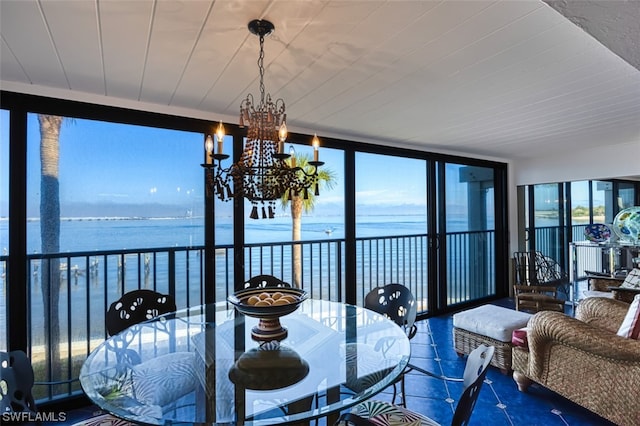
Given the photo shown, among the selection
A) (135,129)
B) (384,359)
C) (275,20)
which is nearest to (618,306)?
(384,359)

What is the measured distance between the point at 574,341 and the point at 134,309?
290 cm

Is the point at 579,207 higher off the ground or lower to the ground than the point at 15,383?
higher

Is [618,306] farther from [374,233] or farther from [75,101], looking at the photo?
[75,101]

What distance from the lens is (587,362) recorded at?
216cm

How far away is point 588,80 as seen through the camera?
7.10 ft

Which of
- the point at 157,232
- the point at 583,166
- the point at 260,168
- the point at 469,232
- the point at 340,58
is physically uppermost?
the point at 340,58

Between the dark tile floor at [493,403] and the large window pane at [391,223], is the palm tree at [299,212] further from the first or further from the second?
the dark tile floor at [493,403]

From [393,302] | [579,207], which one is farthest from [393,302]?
[579,207]

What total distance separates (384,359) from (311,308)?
98 centimetres

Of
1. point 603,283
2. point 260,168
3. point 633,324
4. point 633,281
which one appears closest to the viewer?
point 260,168

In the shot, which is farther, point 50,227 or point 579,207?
point 579,207

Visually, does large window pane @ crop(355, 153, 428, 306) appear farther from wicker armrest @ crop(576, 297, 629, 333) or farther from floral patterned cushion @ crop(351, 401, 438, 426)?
floral patterned cushion @ crop(351, 401, 438, 426)

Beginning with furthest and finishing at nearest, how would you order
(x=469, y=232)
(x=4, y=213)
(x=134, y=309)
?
(x=469, y=232) < (x=134, y=309) < (x=4, y=213)

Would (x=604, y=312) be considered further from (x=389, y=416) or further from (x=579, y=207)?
(x=579, y=207)
